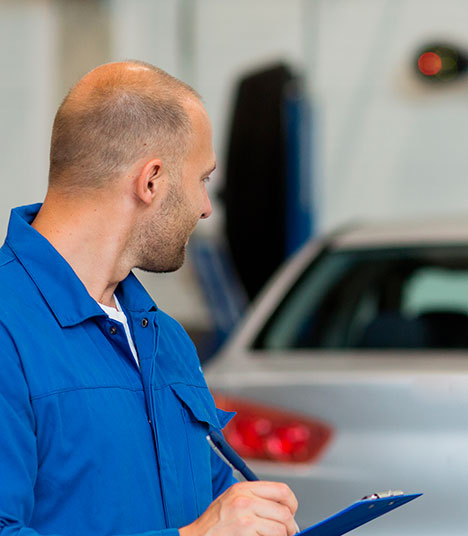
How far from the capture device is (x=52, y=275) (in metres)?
1.54

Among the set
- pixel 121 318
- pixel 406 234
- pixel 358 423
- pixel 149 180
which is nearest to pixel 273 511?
pixel 121 318

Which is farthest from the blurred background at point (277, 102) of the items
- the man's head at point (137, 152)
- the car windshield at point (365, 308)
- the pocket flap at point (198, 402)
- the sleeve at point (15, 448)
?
the sleeve at point (15, 448)

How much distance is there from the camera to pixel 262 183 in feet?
25.9

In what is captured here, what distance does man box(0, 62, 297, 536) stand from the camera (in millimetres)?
1424

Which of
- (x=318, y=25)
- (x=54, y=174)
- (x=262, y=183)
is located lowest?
(x=262, y=183)

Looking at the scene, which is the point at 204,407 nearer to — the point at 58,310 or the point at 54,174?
the point at 58,310

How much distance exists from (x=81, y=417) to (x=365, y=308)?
10.6ft

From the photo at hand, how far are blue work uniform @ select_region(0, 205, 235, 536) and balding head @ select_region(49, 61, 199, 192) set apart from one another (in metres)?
0.12

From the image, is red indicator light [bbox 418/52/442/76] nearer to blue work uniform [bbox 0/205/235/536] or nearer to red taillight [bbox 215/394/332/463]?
red taillight [bbox 215/394/332/463]

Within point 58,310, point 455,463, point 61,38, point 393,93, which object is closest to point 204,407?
point 58,310

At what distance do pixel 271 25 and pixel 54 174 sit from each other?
701 centimetres

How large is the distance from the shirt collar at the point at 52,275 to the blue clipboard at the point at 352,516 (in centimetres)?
45

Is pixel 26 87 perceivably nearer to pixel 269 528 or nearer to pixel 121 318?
pixel 121 318

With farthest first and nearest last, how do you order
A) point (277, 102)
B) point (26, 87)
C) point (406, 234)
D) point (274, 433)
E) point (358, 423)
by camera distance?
1. point (26, 87)
2. point (277, 102)
3. point (406, 234)
4. point (274, 433)
5. point (358, 423)
